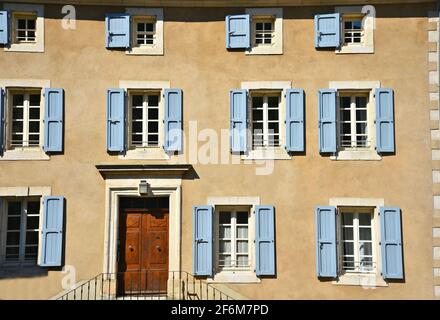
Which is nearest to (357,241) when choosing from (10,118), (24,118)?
(24,118)

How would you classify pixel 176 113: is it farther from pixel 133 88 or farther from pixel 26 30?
pixel 26 30

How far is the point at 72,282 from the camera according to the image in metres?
13.6

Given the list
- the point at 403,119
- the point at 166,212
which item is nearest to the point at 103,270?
the point at 166,212

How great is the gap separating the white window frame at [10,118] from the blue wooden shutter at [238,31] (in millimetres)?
3980

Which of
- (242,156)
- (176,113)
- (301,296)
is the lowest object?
(301,296)

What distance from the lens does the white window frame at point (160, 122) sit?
13992 millimetres

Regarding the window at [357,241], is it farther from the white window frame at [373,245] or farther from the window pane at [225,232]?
the window pane at [225,232]

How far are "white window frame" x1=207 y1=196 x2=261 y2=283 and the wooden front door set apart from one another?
3.43 feet

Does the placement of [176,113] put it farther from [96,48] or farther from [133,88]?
[96,48]

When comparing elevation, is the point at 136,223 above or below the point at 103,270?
above

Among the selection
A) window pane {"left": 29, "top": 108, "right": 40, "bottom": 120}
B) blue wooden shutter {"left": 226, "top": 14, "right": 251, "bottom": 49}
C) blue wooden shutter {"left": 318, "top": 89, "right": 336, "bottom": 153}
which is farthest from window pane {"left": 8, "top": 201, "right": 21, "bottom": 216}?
blue wooden shutter {"left": 318, "top": 89, "right": 336, "bottom": 153}

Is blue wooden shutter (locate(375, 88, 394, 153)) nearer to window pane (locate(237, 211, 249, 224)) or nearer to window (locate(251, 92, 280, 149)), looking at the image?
window (locate(251, 92, 280, 149))

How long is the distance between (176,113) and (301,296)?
460 cm

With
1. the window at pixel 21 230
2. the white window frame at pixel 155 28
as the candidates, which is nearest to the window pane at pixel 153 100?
the white window frame at pixel 155 28
